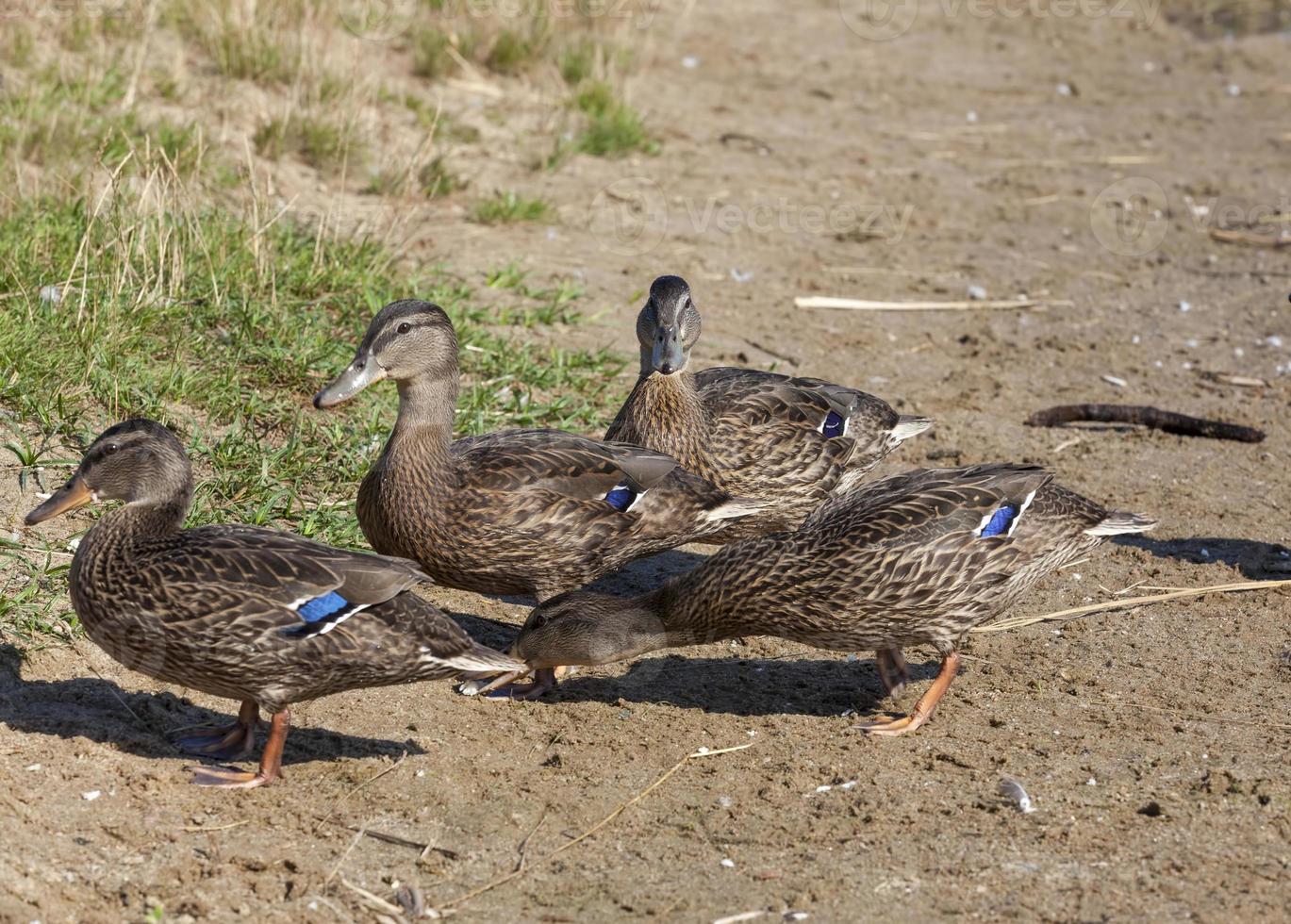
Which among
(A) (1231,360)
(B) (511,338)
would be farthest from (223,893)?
(A) (1231,360)

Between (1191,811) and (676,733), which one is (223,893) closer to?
(676,733)

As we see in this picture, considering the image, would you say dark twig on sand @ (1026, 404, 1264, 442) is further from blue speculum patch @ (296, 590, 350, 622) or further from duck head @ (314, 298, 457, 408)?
blue speculum patch @ (296, 590, 350, 622)

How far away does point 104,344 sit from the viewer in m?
6.51

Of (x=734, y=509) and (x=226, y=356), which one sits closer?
(x=734, y=509)

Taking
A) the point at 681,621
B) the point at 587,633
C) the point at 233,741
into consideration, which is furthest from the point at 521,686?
the point at 233,741

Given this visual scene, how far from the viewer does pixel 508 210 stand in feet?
31.1

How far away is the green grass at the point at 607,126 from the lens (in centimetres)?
1095

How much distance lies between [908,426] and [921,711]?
1.93 metres

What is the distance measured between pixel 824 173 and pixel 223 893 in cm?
844

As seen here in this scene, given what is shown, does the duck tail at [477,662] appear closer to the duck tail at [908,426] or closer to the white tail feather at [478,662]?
the white tail feather at [478,662]

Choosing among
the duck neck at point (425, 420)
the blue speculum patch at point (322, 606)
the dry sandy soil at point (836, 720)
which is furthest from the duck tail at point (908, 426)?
the blue speculum patch at point (322, 606)

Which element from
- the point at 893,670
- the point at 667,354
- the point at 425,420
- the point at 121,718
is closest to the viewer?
the point at 121,718

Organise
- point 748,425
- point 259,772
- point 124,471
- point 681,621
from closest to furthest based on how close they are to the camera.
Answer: point 259,772 < point 124,471 < point 681,621 < point 748,425

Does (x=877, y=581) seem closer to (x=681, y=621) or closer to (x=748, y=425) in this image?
(x=681, y=621)
